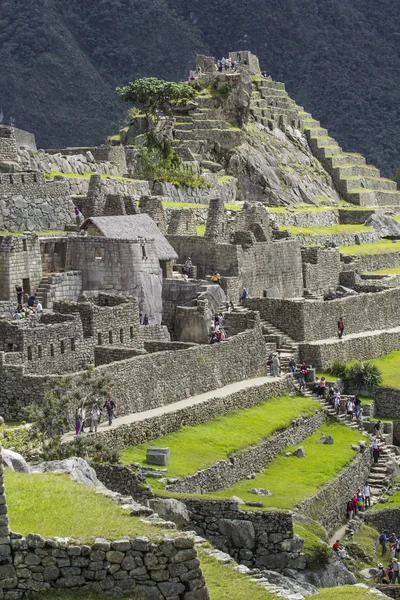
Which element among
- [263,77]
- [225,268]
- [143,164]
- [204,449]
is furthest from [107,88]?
[204,449]

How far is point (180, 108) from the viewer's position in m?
90.7

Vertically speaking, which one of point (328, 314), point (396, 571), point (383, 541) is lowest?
point (396, 571)

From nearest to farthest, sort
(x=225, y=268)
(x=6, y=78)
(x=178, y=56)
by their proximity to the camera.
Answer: (x=225, y=268) → (x=6, y=78) → (x=178, y=56)

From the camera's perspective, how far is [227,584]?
18984 millimetres

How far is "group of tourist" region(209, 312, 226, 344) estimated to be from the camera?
156ft

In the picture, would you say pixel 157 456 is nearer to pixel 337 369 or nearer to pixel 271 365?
pixel 271 365

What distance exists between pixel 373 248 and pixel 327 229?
282cm

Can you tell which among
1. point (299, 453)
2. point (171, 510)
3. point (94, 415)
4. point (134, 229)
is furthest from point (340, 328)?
point (171, 510)

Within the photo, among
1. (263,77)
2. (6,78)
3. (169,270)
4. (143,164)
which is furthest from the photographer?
(6,78)

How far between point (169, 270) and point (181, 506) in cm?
2332

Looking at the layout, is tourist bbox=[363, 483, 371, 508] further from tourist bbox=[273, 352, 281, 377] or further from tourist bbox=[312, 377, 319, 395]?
tourist bbox=[312, 377, 319, 395]

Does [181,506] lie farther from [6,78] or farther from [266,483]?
[6,78]

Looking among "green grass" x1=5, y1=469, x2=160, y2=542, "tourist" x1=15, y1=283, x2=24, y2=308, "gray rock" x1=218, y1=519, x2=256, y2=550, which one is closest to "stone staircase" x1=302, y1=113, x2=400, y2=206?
"tourist" x1=15, y1=283, x2=24, y2=308

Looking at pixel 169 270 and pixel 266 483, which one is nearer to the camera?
pixel 266 483
